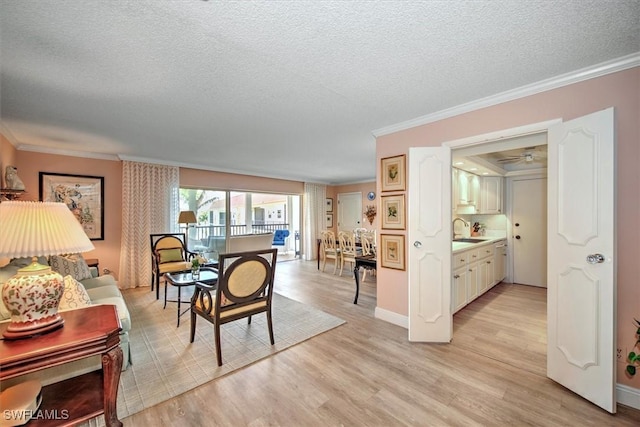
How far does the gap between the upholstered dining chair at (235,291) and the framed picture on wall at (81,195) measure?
3.27 meters

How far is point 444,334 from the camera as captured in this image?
2668mm

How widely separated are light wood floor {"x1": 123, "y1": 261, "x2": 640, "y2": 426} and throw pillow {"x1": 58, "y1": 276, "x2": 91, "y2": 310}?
3.05 feet

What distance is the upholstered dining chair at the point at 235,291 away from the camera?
2.28 meters

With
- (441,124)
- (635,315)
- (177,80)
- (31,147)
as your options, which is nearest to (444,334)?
(635,315)

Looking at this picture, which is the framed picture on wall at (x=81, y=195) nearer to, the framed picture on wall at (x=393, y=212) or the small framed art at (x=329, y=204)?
the framed picture on wall at (x=393, y=212)

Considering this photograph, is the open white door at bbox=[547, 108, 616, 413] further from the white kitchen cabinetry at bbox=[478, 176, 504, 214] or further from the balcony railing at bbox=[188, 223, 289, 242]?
the balcony railing at bbox=[188, 223, 289, 242]

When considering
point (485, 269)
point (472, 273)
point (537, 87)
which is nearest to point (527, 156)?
point (485, 269)

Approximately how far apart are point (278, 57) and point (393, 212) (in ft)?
6.93

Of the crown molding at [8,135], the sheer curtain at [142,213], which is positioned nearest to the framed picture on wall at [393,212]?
the sheer curtain at [142,213]

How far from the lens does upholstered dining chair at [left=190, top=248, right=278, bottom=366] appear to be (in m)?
2.28

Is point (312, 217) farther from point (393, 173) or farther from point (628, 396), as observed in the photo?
point (628, 396)

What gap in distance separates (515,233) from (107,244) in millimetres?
7451

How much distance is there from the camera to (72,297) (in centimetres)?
198

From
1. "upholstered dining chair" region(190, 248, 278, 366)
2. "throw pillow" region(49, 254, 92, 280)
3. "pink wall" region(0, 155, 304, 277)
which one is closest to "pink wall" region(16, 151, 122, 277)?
"pink wall" region(0, 155, 304, 277)
